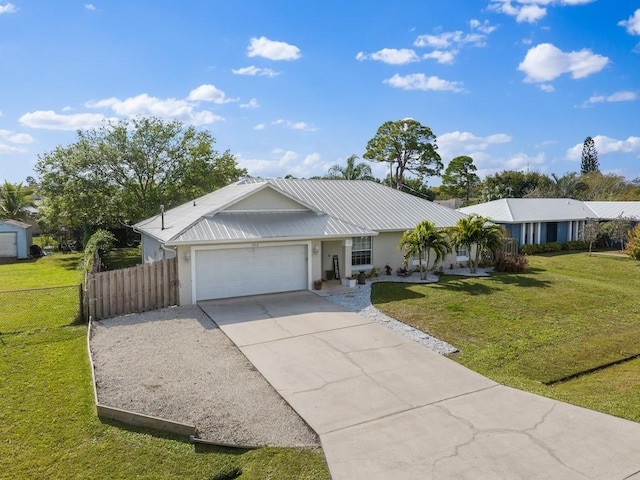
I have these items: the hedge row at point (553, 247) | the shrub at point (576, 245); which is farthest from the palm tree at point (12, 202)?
the shrub at point (576, 245)

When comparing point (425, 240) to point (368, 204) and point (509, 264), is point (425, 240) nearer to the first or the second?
point (368, 204)

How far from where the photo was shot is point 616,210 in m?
33.8

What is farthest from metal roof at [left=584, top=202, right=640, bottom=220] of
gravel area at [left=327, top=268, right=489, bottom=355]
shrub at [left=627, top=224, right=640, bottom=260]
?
gravel area at [left=327, top=268, right=489, bottom=355]

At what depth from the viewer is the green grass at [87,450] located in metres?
5.70

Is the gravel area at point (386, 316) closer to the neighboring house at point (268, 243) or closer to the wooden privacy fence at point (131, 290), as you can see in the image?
the neighboring house at point (268, 243)

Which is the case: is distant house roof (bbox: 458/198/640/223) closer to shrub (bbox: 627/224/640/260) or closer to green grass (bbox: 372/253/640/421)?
shrub (bbox: 627/224/640/260)

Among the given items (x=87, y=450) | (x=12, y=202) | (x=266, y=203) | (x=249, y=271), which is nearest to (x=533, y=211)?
(x=266, y=203)

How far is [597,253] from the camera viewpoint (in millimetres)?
30453

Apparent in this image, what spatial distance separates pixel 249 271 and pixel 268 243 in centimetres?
121

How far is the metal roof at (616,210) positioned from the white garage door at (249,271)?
2806cm

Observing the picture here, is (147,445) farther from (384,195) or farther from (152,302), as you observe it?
(384,195)

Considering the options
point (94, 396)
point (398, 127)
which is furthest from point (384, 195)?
point (398, 127)

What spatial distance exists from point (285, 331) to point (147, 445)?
223 inches

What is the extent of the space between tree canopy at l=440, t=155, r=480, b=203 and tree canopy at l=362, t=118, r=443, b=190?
8746mm
